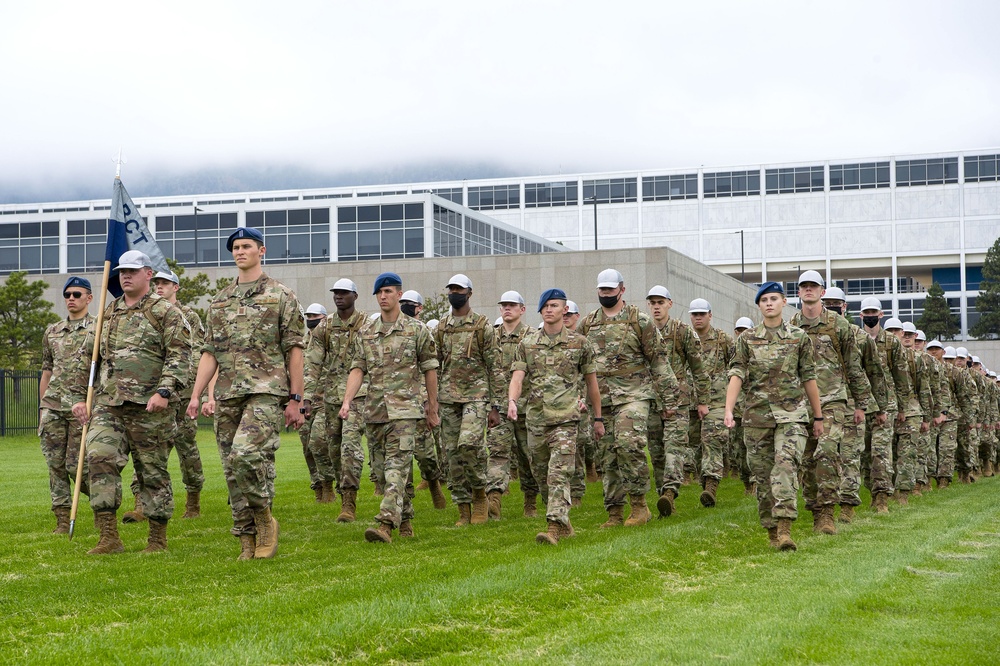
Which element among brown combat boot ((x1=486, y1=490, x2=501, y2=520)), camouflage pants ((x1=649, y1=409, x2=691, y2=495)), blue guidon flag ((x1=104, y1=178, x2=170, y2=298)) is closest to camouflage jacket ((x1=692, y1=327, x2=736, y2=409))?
camouflage pants ((x1=649, y1=409, x2=691, y2=495))

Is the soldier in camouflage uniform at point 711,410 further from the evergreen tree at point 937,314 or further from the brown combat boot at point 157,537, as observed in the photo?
the evergreen tree at point 937,314

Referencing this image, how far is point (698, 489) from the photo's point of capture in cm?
1692

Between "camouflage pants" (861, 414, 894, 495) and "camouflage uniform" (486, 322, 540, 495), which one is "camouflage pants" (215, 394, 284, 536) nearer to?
"camouflage uniform" (486, 322, 540, 495)

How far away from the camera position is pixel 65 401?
11633 millimetres

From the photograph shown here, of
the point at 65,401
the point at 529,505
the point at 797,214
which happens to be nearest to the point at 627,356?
the point at 529,505

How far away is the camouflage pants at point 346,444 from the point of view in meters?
12.6

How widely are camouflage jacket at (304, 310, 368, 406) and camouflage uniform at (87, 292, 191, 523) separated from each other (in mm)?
4129

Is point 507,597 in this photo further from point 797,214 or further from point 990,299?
point 990,299

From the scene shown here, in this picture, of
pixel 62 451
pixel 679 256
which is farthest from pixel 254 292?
pixel 679 256

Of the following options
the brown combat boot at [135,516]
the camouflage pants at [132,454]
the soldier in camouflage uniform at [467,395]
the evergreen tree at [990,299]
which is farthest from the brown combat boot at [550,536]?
the evergreen tree at [990,299]

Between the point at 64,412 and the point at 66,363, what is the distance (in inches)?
19.3

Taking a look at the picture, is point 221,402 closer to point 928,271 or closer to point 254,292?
point 254,292

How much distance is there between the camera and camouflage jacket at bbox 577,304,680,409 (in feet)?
39.7

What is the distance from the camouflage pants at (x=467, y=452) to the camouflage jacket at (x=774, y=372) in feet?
9.12
